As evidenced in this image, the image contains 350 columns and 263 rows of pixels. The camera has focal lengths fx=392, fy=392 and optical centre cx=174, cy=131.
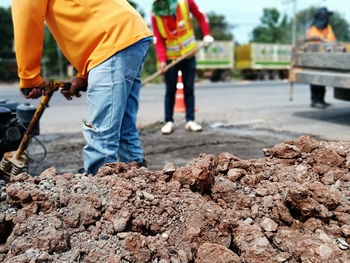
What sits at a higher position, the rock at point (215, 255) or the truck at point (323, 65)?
the truck at point (323, 65)

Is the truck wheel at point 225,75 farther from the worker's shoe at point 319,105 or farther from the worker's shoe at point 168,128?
the worker's shoe at point 168,128

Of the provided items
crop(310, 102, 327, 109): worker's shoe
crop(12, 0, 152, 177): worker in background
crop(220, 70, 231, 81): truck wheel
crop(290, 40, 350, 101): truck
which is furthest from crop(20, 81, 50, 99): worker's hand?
crop(220, 70, 231, 81): truck wheel

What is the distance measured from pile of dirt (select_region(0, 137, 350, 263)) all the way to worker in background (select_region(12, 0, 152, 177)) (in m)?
0.37

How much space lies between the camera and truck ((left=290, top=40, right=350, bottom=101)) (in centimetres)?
591

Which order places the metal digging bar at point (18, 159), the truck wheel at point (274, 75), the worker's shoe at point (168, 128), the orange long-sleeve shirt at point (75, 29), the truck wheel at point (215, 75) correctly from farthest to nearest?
1. the truck wheel at point (274, 75)
2. the truck wheel at point (215, 75)
3. the worker's shoe at point (168, 128)
4. the metal digging bar at point (18, 159)
5. the orange long-sleeve shirt at point (75, 29)

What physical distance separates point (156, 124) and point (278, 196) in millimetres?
4473

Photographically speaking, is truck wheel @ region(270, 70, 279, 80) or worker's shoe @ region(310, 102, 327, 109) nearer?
worker's shoe @ region(310, 102, 327, 109)

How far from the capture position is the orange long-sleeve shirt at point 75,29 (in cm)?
234

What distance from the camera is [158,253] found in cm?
169

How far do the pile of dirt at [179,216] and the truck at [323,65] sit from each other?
3977 millimetres

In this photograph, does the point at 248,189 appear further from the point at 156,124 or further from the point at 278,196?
the point at 156,124

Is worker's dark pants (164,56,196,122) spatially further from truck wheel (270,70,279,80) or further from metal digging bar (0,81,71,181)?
truck wheel (270,70,279,80)

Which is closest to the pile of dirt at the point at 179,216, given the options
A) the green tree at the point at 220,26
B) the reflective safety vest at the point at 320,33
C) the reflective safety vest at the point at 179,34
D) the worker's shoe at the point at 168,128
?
the worker's shoe at the point at 168,128

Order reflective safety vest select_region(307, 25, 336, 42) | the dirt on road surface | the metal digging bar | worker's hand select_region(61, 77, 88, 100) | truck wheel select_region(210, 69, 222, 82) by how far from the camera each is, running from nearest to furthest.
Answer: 1. worker's hand select_region(61, 77, 88, 100)
2. the metal digging bar
3. the dirt on road surface
4. reflective safety vest select_region(307, 25, 336, 42)
5. truck wheel select_region(210, 69, 222, 82)
